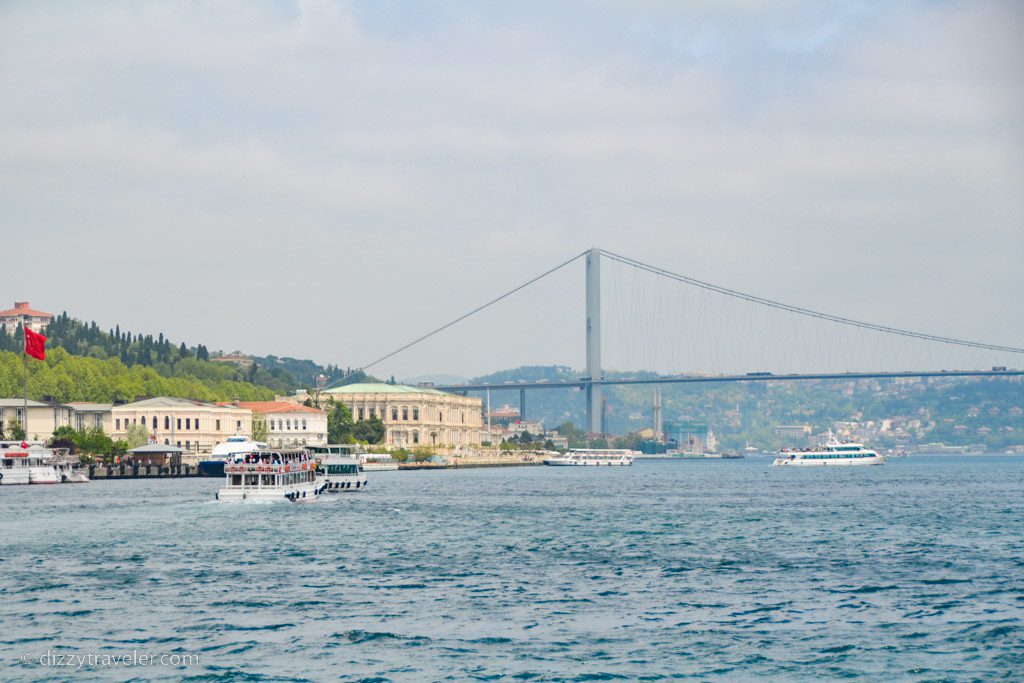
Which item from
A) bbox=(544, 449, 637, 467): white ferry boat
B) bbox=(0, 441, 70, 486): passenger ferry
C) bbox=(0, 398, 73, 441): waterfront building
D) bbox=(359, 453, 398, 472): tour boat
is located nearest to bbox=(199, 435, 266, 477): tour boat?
bbox=(0, 441, 70, 486): passenger ferry

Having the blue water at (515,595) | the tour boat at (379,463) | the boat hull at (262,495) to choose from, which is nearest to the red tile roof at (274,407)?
the tour boat at (379,463)

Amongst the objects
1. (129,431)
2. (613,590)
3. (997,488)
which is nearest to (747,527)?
(613,590)

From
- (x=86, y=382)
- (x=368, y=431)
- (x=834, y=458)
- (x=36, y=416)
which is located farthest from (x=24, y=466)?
(x=834, y=458)

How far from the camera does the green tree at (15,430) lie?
11411 cm

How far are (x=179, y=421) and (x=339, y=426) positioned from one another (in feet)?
99.7

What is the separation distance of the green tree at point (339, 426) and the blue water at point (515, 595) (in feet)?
346

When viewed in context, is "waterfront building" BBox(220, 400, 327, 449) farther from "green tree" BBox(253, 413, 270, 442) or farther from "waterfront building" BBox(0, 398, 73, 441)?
"waterfront building" BBox(0, 398, 73, 441)

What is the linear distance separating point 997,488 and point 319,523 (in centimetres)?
5613

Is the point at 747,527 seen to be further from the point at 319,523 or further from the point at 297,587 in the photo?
the point at 297,587

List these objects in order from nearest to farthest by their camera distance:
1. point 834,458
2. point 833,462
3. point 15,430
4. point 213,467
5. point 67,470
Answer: point 67,470 → point 213,467 → point 15,430 → point 833,462 → point 834,458

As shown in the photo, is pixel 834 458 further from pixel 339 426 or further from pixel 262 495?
pixel 262 495

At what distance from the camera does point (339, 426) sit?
545ft

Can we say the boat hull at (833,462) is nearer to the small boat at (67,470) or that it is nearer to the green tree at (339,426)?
the green tree at (339,426)

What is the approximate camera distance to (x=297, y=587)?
107 ft
